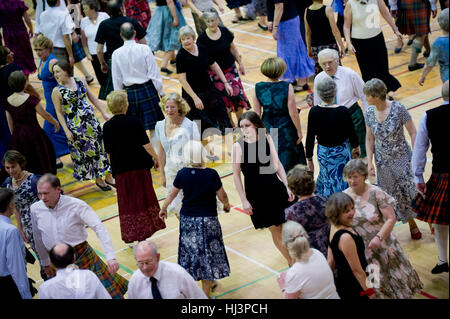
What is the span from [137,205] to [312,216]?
86.8 inches

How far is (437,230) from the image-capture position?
6.18 metres

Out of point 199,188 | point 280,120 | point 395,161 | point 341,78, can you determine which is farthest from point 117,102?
point 395,161

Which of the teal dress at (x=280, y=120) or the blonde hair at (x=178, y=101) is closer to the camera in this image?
the blonde hair at (x=178, y=101)

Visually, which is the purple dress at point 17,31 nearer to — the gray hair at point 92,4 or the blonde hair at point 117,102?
the gray hair at point 92,4

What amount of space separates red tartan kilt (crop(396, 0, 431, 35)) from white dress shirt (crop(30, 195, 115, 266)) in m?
6.77

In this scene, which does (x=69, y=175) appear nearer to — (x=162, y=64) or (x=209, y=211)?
(x=162, y=64)

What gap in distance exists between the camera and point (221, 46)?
30.8 feet

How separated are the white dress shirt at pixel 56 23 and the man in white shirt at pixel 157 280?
720 cm

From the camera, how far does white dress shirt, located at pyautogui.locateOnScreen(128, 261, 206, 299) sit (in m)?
5.27

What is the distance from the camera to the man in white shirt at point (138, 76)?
9094 mm

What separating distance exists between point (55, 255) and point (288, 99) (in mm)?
3112

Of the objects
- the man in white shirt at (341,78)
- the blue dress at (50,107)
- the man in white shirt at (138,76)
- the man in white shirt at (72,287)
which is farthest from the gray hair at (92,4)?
the man in white shirt at (72,287)

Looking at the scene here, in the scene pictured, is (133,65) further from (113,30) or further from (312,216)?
(312,216)
